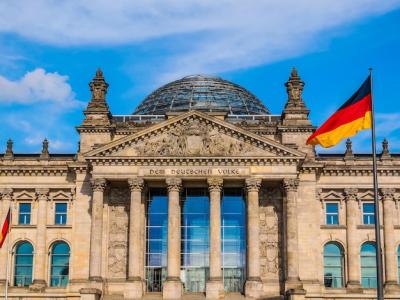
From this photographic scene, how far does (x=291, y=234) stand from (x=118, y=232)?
15.8m

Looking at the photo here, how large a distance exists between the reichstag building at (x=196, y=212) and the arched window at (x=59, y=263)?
0.09m

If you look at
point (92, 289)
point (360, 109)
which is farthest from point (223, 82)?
point (360, 109)

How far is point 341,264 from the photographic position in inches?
2773

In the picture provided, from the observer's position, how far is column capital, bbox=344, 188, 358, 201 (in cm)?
7094

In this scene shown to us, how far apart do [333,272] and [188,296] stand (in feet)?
47.5

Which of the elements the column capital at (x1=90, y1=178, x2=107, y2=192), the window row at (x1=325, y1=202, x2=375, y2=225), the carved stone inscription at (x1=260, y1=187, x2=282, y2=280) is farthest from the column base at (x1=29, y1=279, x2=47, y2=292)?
the window row at (x1=325, y1=202, x2=375, y2=225)

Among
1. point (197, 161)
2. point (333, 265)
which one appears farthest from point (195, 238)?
point (333, 265)

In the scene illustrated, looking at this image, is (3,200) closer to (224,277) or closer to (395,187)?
(224,277)

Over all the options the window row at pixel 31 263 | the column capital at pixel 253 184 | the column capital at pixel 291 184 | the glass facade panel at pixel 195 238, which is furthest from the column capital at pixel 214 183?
the window row at pixel 31 263

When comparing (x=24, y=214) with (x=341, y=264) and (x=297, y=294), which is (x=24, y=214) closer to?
(x=297, y=294)

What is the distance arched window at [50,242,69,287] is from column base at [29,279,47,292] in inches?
45.1

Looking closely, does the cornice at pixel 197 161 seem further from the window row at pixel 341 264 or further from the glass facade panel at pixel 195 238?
the window row at pixel 341 264

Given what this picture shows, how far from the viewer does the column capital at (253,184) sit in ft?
218

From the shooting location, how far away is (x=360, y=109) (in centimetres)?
3947
